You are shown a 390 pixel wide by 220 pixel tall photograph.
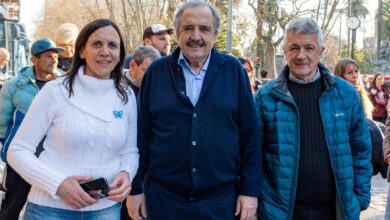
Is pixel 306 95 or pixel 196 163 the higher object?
pixel 306 95

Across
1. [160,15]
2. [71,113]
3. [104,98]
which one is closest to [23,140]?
[71,113]

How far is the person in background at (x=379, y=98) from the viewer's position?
12.3m

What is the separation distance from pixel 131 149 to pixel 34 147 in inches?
22.1

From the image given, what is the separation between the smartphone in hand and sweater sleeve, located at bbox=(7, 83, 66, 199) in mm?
126

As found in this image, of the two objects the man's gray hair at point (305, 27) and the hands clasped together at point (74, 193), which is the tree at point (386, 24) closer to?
the man's gray hair at point (305, 27)

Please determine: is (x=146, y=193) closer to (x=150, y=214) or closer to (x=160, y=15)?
(x=150, y=214)

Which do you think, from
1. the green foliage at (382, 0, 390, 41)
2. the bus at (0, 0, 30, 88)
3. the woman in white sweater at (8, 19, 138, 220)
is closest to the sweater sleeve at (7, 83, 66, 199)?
the woman in white sweater at (8, 19, 138, 220)

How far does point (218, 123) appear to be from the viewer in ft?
10.0

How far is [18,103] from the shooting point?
4516mm

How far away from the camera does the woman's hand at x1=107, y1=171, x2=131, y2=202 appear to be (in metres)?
2.80

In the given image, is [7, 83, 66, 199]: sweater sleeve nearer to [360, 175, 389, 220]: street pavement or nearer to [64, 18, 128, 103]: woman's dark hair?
[64, 18, 128, 103]: woman's dark hair

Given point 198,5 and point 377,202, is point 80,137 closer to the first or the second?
point 198,5

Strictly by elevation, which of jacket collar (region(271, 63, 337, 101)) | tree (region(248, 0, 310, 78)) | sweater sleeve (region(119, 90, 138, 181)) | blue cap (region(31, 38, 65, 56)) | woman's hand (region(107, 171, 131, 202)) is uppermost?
tree (region(248, 0, 310, 78))

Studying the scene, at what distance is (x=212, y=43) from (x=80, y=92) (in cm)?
87
